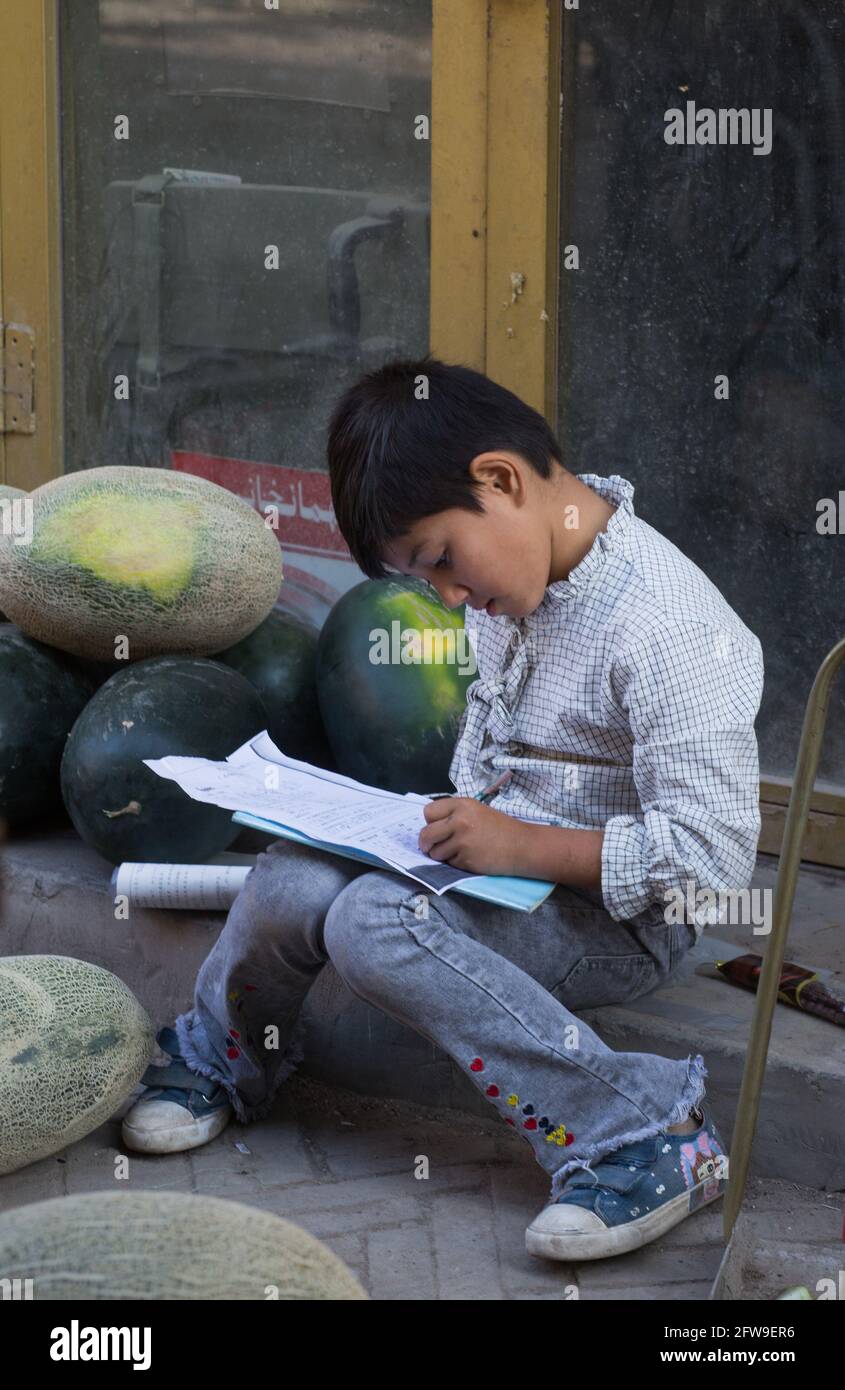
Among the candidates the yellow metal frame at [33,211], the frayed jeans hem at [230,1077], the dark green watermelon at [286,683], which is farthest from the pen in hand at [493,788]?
the yellow metal frame at [33,211]

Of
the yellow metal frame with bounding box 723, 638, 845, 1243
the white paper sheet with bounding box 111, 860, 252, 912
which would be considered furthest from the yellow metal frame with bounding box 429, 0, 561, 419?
the yellow metal frame with bounding box 723, 638, 845, 1243

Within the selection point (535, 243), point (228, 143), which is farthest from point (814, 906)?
point (228, 143)

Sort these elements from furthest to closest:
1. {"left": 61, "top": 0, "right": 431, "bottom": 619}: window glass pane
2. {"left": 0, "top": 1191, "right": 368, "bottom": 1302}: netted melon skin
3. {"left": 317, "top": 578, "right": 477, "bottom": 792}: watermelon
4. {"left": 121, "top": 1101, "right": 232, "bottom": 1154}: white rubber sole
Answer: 1. {"left": 61, "top": 0, "right": 431, "bottom": 619}: window glass pane
2. {"left": 317, "top": 578, "right": 477, "bottom": 792}: watermelon
3. {"left": 121, "top": 1101, "right": 232, "bottom": 1154}: white rubber sole
4. {"left": 0, "top": 1191, "right": 368, "bottom": 1302}: netted melon skin

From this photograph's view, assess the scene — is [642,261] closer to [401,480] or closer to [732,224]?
[732,224]

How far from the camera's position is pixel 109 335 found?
16.4ft

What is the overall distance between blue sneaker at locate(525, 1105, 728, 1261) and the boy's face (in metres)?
0.87

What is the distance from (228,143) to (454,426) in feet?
8.05

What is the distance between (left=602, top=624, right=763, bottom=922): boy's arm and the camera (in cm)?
242

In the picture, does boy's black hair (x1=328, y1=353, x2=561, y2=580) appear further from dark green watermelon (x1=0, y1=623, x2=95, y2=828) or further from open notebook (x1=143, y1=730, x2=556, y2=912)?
dark green watermelon (x1=0, y1=623, x2=95, y2=828)

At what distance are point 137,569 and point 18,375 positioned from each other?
5.89 feet

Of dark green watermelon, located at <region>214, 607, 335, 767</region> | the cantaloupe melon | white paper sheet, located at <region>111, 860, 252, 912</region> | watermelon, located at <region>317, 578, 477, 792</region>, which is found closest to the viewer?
white paper sheet, located at <region>111, 860, 252, 912</region>

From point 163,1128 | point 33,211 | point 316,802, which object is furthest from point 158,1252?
point 33,211

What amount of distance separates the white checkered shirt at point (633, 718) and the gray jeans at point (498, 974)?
4.7 inches

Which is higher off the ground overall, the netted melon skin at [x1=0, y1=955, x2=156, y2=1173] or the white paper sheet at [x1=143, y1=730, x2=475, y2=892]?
the white paper sheet at [x1=143, y1=730, x2=475, y2=892]
